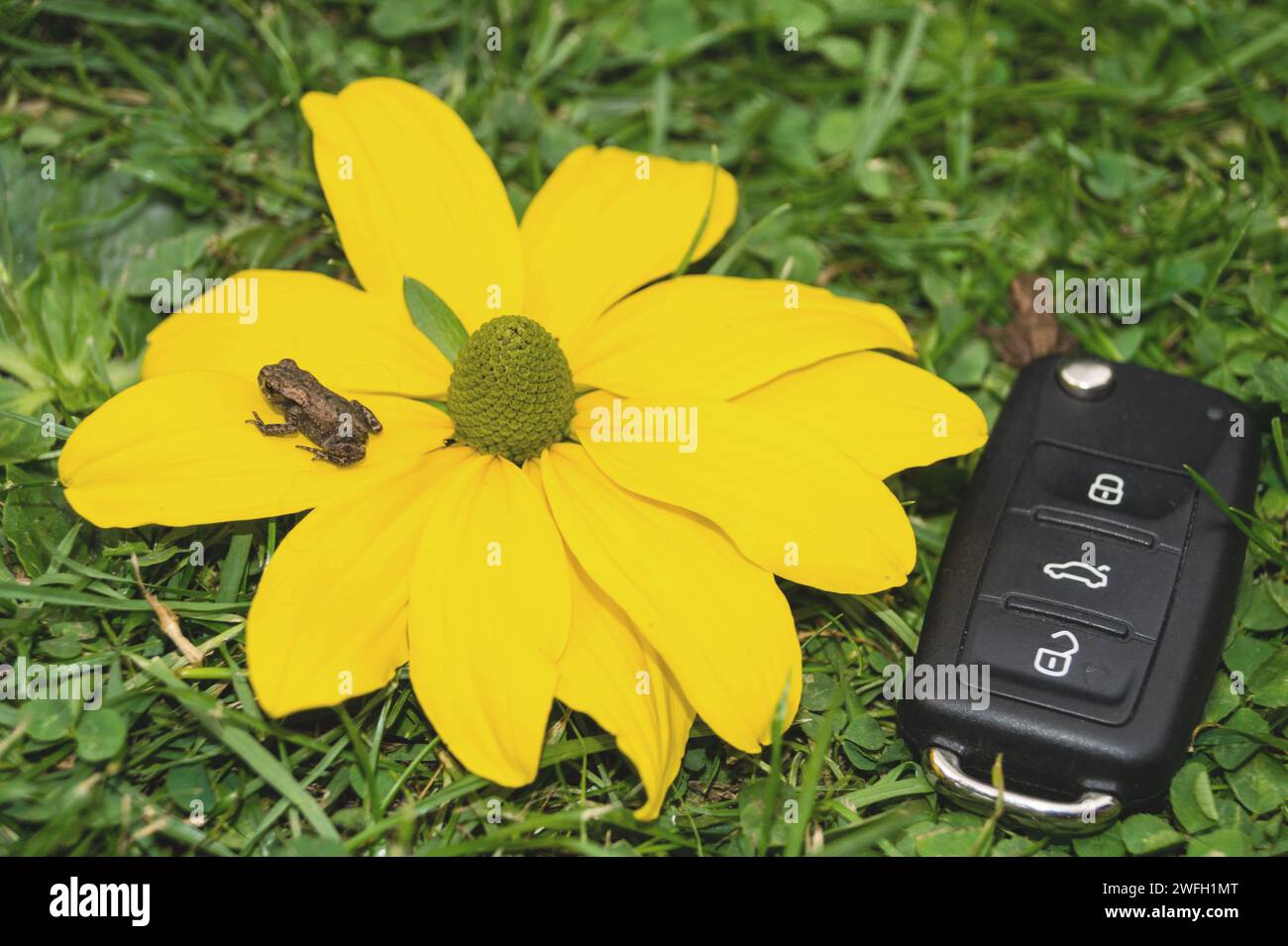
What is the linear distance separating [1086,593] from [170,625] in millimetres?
1713

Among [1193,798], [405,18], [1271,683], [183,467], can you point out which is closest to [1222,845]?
[1193,798]

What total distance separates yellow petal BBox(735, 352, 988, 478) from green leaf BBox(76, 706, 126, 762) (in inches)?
49.5

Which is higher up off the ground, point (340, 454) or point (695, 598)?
point (340, 454)

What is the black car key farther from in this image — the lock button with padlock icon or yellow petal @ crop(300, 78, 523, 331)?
yellow petal @ crop(300, 78, 523, 331)

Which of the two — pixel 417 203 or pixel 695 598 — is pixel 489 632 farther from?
pixel 417 203

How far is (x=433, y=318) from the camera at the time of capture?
2.41 m

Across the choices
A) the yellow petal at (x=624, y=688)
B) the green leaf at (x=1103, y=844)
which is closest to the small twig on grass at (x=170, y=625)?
the yellow petal at (x=624, y=688)

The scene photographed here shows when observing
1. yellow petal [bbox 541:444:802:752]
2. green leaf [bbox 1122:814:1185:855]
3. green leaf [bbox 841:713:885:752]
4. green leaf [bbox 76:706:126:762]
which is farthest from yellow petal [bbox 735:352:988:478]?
green leaf [bbox 76:706:126:762]

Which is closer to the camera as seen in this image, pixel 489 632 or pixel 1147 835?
pixel 489 632

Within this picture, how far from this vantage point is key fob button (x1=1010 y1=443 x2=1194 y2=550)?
94.3 inches

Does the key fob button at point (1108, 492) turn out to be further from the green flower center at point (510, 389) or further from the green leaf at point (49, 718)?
the green leaf at point (49, 718)

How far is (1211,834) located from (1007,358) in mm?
1186

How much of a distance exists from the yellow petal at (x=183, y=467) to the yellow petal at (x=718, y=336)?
1.55 feet
